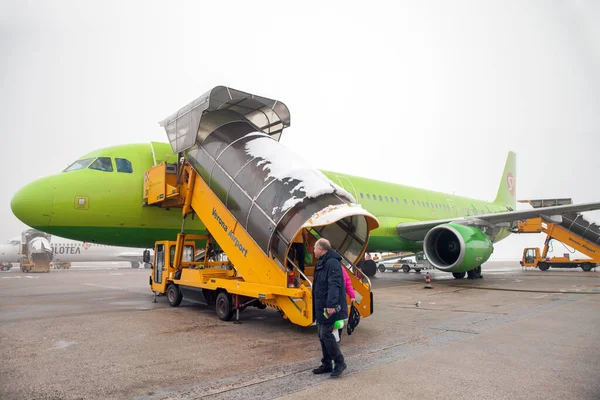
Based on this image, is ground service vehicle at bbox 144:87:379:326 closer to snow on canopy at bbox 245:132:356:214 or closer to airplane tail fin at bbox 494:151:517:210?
snow on canopy at bbox 245:132:356:214

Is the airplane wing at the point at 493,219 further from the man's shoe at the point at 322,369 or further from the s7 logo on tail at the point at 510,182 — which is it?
the s7 logo on tail at the point at 510,182

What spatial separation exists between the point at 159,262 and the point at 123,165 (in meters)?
2.38

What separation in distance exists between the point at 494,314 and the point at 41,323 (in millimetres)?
7913

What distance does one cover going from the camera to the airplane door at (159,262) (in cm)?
Answer: 930

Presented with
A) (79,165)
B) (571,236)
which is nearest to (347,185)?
(79,165)

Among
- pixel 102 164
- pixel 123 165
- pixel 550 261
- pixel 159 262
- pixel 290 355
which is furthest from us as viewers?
pixel 550 261

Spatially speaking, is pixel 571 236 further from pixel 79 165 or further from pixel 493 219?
pixel 79 165

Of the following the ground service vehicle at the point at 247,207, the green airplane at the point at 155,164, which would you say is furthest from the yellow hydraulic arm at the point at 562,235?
the ground service vehicle at the point at 247,207

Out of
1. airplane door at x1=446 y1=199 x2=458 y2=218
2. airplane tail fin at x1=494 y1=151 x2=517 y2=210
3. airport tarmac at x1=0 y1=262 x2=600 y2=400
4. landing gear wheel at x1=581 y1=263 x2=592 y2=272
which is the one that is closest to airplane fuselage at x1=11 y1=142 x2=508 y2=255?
airport tarmac at x1=0 y1=262 x2=600 y2=400

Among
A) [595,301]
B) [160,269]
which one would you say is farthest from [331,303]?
[595,301]

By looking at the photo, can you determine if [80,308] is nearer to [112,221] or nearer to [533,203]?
[112,221]

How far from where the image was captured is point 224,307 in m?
7.08

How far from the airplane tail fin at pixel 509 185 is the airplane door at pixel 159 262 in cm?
2248

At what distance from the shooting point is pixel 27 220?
332 inches
